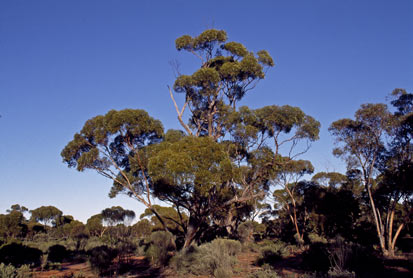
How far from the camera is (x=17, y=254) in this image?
17.8m

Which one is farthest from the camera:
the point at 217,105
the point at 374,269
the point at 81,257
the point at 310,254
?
the point at 81,257

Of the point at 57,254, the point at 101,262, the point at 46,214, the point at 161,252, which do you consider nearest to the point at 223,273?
the point at 161,252

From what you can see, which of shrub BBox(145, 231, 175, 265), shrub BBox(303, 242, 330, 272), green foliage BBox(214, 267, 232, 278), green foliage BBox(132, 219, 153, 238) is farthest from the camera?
green foliage BBox(132, 219, 153, 238)

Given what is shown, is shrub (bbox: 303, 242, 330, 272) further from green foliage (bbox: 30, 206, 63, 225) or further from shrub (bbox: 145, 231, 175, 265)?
green foliage (bbox: 30, 206, 63, 225)

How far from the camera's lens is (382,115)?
18.1 meters

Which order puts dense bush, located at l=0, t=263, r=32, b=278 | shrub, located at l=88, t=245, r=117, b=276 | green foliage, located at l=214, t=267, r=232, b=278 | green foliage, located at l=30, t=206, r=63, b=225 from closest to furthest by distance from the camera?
dense bush, located at l=0, t=263, r=32, b=278 < green foliage, located at l=214, t=267, r=232, b=278 < shrub, located at l=88, t=245, r=117, b=276 < green foliage, located at l=30, t=206, r=63, b=225

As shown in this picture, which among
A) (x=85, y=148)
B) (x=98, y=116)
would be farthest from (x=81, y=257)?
(x=98, y=116)

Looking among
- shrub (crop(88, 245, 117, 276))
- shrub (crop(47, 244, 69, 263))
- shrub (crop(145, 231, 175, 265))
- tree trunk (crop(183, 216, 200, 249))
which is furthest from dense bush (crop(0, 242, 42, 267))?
tree trunk (crop(183, 216, 200, 249))

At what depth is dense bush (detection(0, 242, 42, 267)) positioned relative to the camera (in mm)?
16728

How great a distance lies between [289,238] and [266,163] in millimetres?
20191

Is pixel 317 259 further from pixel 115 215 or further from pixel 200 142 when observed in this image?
pixel 115 215

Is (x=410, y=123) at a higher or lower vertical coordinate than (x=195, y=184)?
higher

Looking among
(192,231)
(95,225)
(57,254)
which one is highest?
(95,225)

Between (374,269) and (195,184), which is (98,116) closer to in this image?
(195,184)
